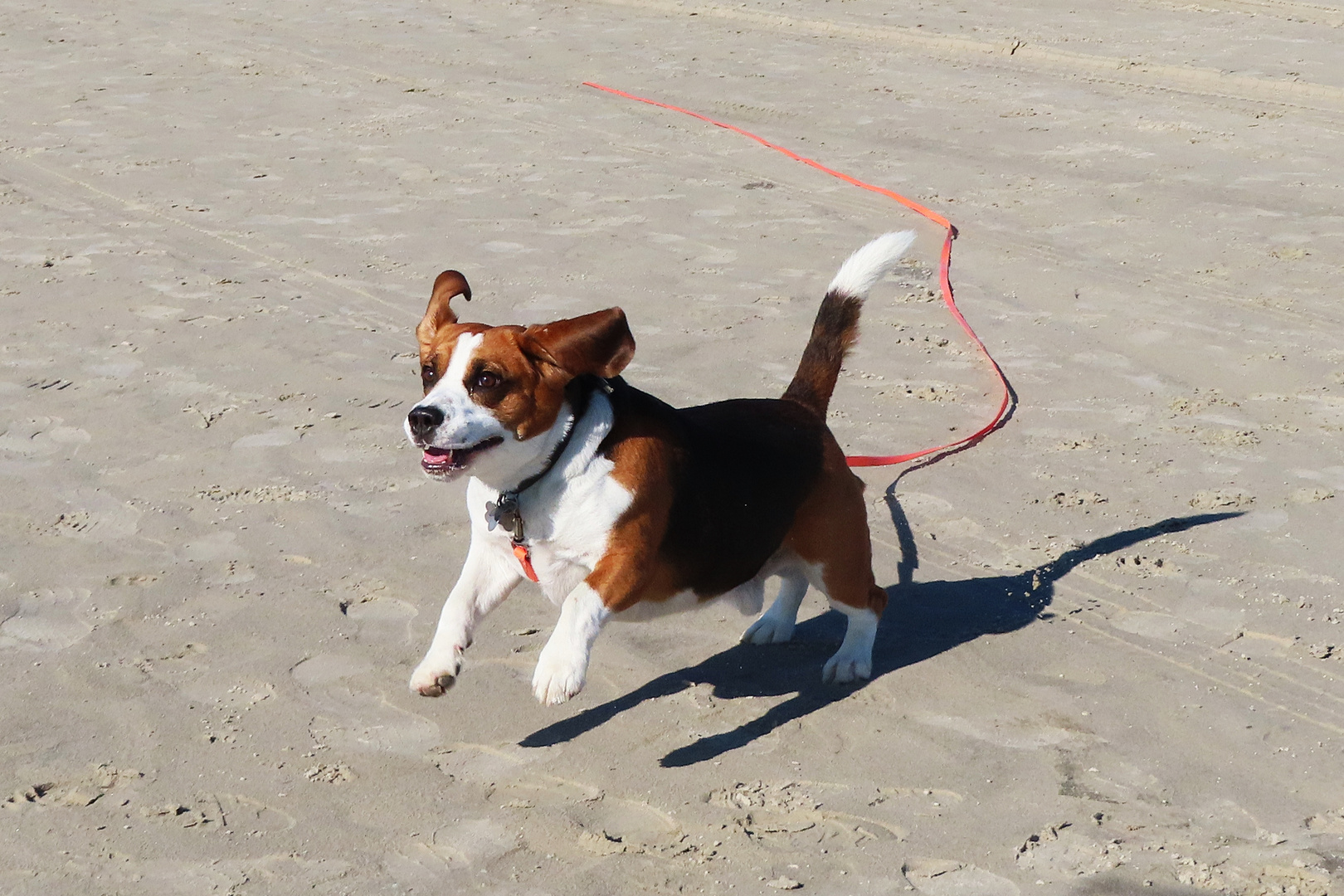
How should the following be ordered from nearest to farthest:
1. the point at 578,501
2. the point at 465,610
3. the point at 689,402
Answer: the point at 578,501, the point at 465,610, the point at 689,402

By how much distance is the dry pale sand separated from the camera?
3678 mm

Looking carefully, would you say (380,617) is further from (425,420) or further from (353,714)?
(425,420)

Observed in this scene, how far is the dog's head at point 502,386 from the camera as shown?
139 inches

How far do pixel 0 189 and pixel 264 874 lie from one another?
696cm

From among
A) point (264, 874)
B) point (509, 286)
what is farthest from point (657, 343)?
point (264, 874)

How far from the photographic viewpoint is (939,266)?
26.1ft

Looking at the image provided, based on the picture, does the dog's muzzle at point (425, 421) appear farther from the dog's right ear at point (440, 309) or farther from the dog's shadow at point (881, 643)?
the dog's shadow at point (881, 643)

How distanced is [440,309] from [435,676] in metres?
0.93

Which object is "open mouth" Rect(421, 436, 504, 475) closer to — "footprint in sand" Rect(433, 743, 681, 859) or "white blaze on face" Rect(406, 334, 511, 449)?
"white blaze on face" Rect(406, 334, 511, 449)

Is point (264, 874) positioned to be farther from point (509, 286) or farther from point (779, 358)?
point (509, 286)

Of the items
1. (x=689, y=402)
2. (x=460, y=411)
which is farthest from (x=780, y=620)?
(x=689, y=402)

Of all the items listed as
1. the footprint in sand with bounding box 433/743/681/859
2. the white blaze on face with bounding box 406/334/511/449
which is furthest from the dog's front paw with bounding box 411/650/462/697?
the white blaze on face with bounding box 406/334/511/449

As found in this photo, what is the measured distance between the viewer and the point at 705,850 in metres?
3.58

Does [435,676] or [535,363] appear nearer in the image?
[535,363]
